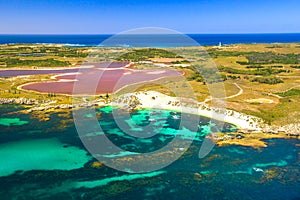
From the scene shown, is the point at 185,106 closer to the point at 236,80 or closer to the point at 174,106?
the point at 174,106

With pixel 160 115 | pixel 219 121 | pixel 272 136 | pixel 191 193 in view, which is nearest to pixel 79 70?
pixel 160 115

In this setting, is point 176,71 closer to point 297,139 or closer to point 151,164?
point 297,139

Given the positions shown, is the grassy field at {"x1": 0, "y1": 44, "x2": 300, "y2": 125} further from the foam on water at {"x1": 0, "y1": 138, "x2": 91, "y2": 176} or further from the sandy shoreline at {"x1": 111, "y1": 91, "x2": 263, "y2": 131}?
the foam on water at {"x1": 0, "y1": 138, "x2": 91, "y2": 176}

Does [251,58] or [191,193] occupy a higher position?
[251,58]

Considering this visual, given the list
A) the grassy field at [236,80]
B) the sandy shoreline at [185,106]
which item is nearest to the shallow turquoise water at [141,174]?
the sandy shoreline at [185,106]

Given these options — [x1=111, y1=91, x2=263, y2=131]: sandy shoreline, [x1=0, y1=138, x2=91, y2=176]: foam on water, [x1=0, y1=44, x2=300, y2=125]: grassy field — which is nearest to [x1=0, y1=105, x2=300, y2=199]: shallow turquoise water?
[x1=0, y1=138, x2=91, y2=176]: foam on water

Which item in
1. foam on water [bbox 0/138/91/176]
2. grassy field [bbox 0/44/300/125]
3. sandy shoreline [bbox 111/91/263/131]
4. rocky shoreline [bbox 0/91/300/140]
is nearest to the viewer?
foam on water [bbox 0/138/91/176]

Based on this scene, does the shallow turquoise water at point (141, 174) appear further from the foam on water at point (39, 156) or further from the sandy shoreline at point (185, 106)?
the sandy shoreline at point (185, 106)

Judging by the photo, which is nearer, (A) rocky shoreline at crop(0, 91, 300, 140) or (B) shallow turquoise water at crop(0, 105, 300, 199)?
(B) shallow turquoise water at crop(0, 105, 300, 199)

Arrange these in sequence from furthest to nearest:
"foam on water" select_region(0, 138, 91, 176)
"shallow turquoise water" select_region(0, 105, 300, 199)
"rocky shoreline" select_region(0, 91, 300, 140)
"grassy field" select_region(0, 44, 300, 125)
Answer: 1. "grassy field" select_region(0, 44, 300, 125)
2. "rocky shoreline" select_region(0, 91, 300, 140)
3. "foam on water" select_region(0, 138, 91, 176)
4. "shallow turquoise water" select_region(0, 105, 300, 199)
